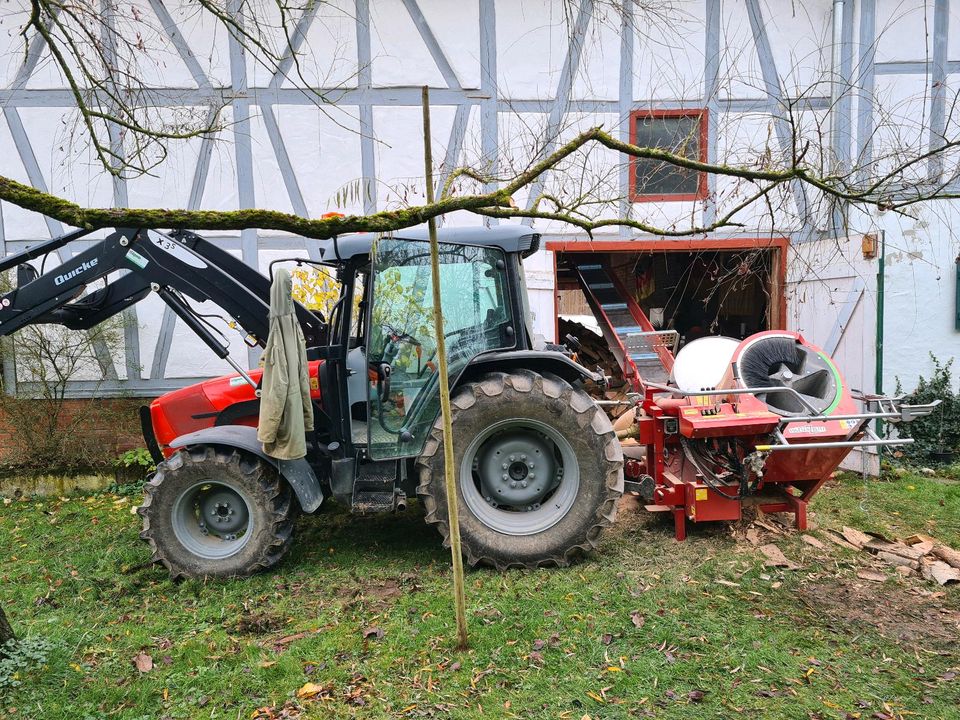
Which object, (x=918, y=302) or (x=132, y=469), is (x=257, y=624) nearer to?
(x=132, y=469)

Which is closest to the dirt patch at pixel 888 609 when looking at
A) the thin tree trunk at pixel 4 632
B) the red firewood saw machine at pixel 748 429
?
the red firewood saw machine at pixel 748 429

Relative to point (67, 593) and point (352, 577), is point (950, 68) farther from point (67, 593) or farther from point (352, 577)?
point (67, 593)

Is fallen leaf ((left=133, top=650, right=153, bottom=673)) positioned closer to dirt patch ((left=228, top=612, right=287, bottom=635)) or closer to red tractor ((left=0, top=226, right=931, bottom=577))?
dirt patch ((left=228, top=612, right=287, bottom=635))

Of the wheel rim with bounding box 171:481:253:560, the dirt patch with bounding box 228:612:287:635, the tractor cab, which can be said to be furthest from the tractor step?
the dirt patch with bounding box 228:612:287:635

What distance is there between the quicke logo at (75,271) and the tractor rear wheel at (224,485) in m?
1.39

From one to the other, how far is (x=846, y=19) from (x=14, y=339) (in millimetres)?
9618

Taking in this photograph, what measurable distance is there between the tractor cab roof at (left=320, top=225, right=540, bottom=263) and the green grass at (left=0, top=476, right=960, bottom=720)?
6.99 feet

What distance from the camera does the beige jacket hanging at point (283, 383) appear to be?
4.11m

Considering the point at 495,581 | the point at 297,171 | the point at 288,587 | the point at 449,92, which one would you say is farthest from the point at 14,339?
the point at 495,581

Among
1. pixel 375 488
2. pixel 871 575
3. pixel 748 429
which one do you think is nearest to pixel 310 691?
pixel 375 488

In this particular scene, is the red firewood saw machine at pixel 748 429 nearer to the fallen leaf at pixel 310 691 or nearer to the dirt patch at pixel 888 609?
the dirt patch at pixel 888 609

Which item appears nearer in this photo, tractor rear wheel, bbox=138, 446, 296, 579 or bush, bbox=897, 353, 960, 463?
tractor rear wheel, bbox=138, 446, 296, 579

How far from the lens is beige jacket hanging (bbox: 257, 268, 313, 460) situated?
411 centimetres

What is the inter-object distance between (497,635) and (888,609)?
2.22 metres
